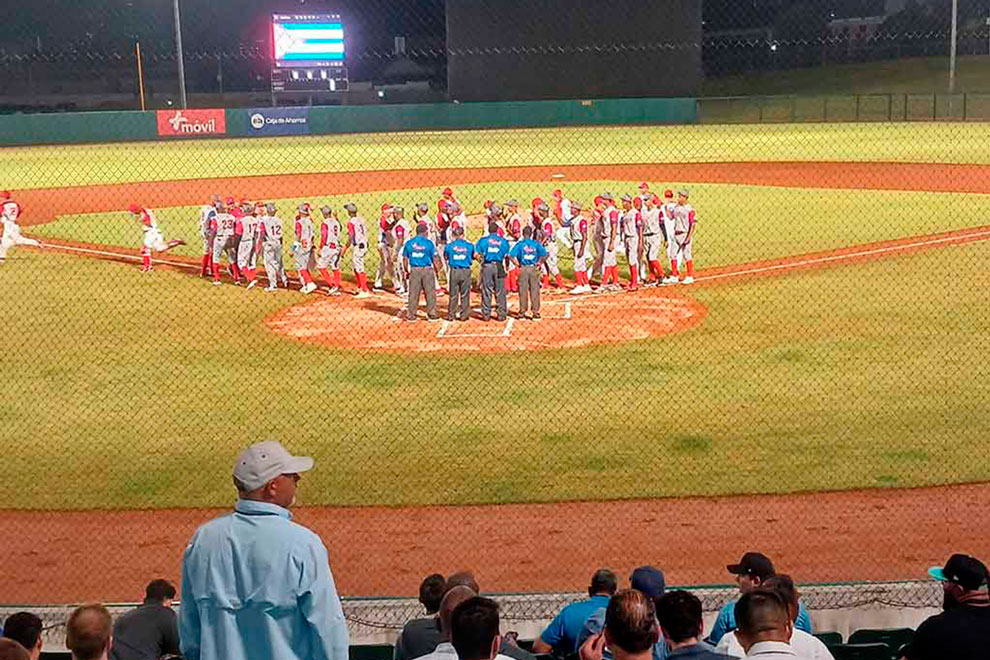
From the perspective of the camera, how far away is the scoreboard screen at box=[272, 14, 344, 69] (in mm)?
49344

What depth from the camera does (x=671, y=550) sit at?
944 centimetres

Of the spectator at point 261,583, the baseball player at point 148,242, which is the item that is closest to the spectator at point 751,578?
the spectator at point 261,583

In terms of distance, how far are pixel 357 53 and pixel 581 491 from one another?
167ft

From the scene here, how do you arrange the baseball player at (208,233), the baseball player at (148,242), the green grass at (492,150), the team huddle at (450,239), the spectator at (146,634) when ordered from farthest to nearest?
the green grass at (492,150), the baseball player at (148,242), the baseball player at (208,233), the team huddle at (450,239), the spectator at (146,634)

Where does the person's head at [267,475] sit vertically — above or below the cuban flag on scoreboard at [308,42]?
below

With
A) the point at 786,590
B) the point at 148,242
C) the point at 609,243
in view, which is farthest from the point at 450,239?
the point at 786,590

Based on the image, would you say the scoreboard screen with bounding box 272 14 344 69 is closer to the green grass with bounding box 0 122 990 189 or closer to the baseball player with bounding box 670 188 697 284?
the green grass with bounding box 0 122 990 189

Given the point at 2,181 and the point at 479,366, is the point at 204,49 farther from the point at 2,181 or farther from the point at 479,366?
the point at 479,366

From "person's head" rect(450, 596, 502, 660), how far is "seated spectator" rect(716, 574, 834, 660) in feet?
3.96

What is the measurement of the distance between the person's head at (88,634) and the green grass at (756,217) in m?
19.0

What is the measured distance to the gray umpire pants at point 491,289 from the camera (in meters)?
17.5

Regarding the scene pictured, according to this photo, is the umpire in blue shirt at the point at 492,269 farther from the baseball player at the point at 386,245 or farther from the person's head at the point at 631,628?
the person's head at the point at 631,628

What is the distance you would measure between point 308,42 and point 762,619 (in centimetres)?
4803

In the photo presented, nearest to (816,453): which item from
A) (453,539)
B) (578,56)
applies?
(453,539)
